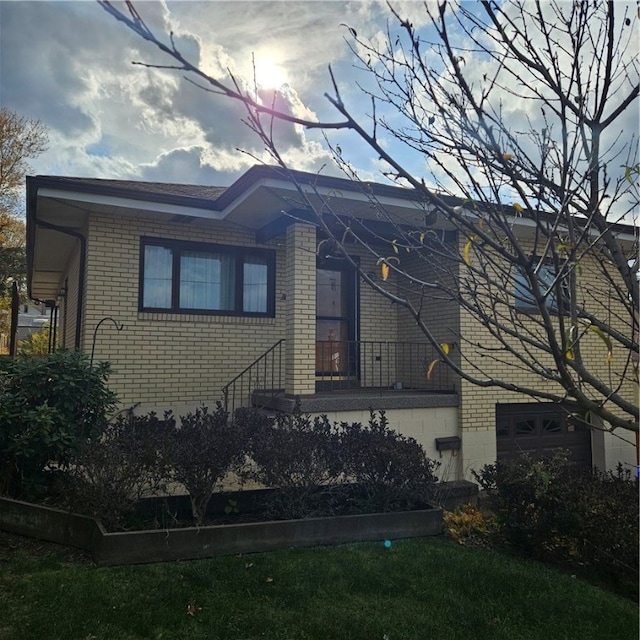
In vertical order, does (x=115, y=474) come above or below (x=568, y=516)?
above

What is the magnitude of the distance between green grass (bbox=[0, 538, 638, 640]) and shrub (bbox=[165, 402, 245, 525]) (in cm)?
65

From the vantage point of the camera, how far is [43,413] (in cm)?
481

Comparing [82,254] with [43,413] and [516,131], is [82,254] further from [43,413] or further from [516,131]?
[516,131]

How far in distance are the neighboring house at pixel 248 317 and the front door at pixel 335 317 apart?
3cm

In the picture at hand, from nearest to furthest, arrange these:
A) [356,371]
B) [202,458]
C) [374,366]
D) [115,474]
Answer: [115,474], [202,458], [356,371], [374,366]

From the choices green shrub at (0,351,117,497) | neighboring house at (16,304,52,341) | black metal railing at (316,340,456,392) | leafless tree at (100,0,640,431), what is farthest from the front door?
neighboring house at (16,304,52,341)


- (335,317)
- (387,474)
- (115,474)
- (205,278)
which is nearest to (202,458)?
(115,474)

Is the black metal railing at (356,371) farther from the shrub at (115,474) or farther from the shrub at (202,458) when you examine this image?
the shrub at (115,474)

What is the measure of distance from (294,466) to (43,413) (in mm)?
2455

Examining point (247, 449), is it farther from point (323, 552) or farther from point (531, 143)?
point (531, 143)

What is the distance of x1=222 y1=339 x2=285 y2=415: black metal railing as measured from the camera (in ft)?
25.7

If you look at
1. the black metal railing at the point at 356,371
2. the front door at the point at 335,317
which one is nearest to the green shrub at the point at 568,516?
the black metal railing at the point at 356,371

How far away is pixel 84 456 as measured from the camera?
450 centimetres

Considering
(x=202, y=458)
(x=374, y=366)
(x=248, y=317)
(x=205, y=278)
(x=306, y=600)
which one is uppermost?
(x=205, y=278)
